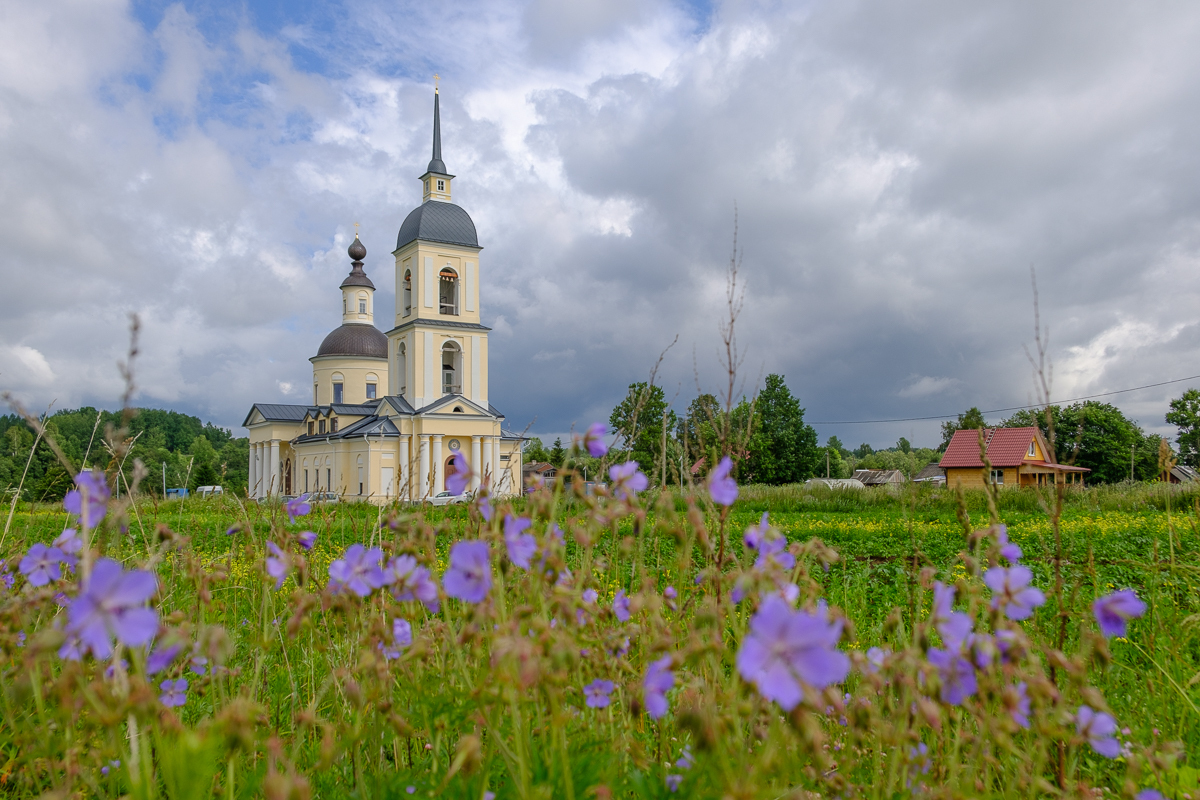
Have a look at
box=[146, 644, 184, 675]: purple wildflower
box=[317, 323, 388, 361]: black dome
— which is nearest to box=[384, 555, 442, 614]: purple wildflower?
box=[146, 644, 184, 675]: purple wildflower

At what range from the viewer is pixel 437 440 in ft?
136

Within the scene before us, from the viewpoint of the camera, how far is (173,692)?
5.80ft

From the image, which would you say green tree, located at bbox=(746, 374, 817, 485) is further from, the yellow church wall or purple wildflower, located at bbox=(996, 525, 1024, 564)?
purple wildflower, located at bbox=(996, 525, 1024, 564)

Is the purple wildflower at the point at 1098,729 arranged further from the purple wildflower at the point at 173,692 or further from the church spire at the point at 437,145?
the church spire at the point at 437,145

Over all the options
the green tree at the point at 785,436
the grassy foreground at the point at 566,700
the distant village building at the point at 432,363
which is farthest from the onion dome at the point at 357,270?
the grassy foreground at the point at 566,700

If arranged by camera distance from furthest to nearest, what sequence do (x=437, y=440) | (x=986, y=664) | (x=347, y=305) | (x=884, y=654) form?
1. (x=347, y=305)
2. (x=437, y=440)
3. (x=884, y=654)
4. (x=986, y=664)

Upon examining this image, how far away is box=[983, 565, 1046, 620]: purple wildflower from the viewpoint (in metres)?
1.15

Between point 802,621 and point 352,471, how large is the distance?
4596 cm

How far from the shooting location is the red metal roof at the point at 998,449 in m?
41.4

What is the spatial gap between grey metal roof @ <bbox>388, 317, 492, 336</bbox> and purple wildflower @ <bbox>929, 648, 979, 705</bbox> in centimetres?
4280

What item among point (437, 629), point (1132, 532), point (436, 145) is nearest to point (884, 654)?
point (437, 629)

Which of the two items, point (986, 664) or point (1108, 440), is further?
point (1108, 440)

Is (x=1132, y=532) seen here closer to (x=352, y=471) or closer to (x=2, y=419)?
→ (x=352, y=471)

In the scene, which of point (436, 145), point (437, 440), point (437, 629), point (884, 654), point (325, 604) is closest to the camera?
point (884, 654)
